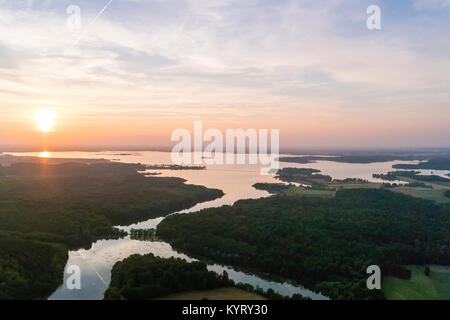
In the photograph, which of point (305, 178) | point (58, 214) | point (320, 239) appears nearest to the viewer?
point (320, 239)

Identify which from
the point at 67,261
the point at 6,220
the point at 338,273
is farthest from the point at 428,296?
the point at 6,220

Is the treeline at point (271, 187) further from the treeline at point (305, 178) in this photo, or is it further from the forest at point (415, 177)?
the forest at point (415, 177)

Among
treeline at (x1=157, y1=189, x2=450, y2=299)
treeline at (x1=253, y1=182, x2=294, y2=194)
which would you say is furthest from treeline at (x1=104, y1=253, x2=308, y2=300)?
treeline at (x1=253, y1=182, x2=294, y2=194)

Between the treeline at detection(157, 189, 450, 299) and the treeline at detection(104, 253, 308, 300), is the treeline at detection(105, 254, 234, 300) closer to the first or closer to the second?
the treeline at detection(104, 253, 308, 300)

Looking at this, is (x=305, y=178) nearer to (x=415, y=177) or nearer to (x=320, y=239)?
(x=415, y=177)

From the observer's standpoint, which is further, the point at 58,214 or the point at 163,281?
the point at 58,214

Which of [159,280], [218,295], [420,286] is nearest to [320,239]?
[420,286]
